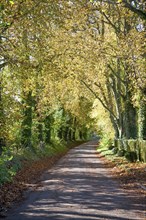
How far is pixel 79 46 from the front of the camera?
21.3 meters

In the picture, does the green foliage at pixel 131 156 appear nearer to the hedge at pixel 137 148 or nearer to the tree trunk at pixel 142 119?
the hedge at pixel 137 148

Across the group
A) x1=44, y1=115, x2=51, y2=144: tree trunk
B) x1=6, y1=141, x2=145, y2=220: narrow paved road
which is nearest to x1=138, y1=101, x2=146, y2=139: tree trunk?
x1=44, y1=115, x2=51, y2=144: tree trunk

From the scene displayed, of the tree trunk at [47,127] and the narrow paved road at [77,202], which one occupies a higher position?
the tree trunk at [47,127]

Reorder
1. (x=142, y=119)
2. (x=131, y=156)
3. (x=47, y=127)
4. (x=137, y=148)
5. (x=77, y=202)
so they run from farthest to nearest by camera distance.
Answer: (x=47, y=127) < (x=142, y=119) < (x=131, y=156) < (x=137, y=148) < (x=77, y=202)

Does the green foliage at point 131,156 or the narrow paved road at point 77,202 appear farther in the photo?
the green foliage at point 131,156

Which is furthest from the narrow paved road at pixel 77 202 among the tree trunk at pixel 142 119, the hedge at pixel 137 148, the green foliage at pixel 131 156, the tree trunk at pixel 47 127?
the tree trunk at pixel 47 127

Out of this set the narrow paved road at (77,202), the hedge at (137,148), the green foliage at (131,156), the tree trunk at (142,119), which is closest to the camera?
the narrow paved road at (77,202)

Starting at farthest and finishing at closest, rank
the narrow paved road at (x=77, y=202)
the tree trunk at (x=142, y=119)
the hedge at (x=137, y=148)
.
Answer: the tree trunk at (x=142, y=119) < the hedge at (x=137, y=148) < the narrow paved road at (x=77, y=202)

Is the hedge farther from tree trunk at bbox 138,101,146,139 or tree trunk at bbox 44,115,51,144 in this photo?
tree trunk at bbox 44,115,51,144

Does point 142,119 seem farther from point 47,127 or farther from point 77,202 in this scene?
point 77,202

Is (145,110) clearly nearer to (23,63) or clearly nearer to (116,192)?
(116,192)

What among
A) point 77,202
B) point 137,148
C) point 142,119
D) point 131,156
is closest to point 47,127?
point 142,119

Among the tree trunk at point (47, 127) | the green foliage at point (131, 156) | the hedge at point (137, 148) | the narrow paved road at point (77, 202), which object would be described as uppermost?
the tree trunk at point (47, 127)

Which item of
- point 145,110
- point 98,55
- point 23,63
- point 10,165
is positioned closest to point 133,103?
point 145,110
